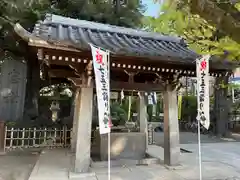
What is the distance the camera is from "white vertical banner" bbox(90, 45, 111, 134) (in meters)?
6.27

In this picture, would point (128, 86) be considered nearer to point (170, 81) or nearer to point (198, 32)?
point (170, 81)

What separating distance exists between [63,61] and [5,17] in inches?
258

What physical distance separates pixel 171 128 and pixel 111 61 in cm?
279

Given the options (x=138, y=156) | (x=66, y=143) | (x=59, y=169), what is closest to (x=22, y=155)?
(x=66, y=143)

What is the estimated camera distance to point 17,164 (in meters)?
8.99

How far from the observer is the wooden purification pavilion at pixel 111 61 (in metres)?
6.39

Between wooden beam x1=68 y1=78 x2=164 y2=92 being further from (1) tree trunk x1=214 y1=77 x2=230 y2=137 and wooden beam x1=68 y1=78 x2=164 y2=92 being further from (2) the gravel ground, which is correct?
(1) tree trunk x1=214 y1=77 x2=230 y2=137

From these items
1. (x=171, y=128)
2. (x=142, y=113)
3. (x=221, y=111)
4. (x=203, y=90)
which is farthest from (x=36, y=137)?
(x=221, y=111)

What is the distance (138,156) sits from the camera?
9.32 m

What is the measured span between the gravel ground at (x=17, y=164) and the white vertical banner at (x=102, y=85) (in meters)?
2.88

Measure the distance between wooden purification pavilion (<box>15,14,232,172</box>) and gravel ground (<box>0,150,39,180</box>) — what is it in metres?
1.86

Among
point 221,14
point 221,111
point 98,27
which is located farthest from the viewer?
point 221,111

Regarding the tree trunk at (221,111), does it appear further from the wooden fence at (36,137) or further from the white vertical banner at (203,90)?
the white vertical banner at (203,90)

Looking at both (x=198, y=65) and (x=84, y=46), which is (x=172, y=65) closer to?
(x=198, y=65)
